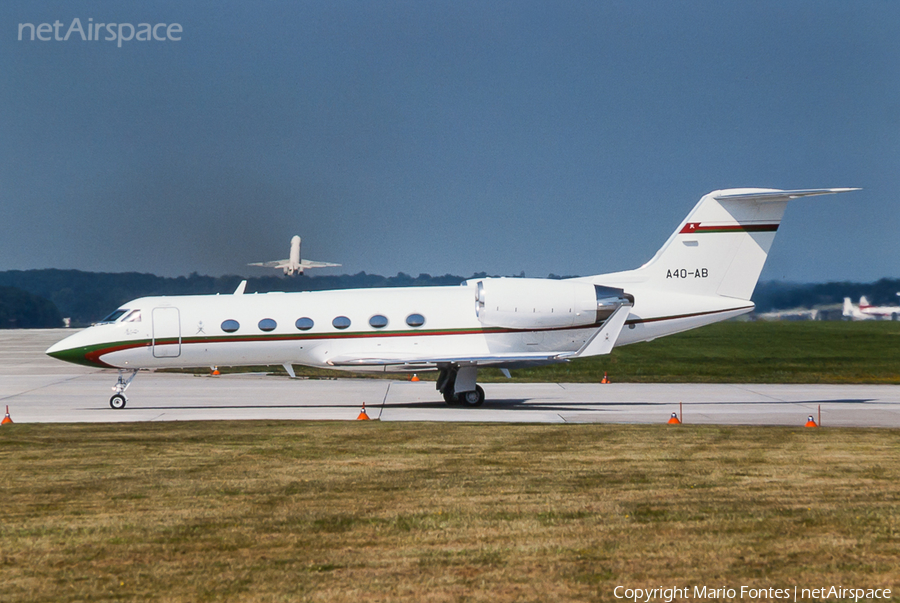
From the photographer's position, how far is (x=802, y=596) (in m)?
6.47

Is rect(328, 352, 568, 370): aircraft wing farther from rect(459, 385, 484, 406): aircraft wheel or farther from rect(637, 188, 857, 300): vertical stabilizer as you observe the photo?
rect(637, 188, 857, 300): vertical stabilizer

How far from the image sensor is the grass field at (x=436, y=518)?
269 inches

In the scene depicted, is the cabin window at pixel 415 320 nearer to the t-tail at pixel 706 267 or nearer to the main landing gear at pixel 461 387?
the main landing gear at pixel 461 387

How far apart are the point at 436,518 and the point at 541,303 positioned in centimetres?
1265

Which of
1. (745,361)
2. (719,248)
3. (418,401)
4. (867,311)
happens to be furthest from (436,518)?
(867,311)

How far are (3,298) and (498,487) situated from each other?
8777 centimetres

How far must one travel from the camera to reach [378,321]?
21203 mm

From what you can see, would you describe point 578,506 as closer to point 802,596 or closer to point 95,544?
point 802,596

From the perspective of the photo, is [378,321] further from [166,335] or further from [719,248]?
[719,248]

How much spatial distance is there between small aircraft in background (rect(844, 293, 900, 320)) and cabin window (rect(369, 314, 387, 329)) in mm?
58051

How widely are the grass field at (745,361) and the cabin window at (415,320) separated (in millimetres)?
9411

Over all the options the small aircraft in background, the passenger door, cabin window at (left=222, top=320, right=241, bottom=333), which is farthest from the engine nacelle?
the small aircraft in background

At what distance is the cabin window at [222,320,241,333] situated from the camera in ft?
69.6

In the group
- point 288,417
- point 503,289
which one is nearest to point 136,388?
point 288,417
